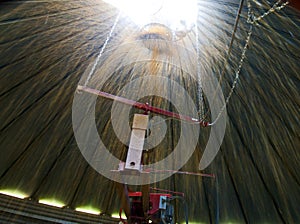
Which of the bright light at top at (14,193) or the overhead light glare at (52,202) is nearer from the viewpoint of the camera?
the bright light at top at (14,193)

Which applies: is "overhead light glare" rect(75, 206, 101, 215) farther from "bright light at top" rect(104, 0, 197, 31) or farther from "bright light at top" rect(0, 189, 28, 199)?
"bright light at top" rect(104, 0, 197, 31)

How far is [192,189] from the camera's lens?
8891 millimetres

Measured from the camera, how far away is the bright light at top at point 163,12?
17.5 feet

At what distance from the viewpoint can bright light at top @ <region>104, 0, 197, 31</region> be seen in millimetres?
5324

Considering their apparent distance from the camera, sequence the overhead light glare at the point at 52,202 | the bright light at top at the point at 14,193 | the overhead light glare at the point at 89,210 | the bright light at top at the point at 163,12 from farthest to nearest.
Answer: the overhead light glare at the point at 89,210, the overhead light glare at the point at 52,202, the bright light at top at the point at 14,193, the bright light at top at the point at 163,12

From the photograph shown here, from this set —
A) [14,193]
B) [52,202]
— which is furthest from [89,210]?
[14,193]

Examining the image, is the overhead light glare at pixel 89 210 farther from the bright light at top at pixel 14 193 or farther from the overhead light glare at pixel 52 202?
the bright light at top at pixel 14 193

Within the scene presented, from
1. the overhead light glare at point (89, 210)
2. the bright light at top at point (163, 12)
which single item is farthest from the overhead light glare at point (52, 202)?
the bright light at top at point (163, 12)

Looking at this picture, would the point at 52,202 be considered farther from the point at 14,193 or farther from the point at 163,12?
the point at 163,12

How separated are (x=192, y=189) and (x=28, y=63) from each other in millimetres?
6015

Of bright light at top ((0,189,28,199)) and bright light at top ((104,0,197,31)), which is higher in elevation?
bright light at top ((104,0,197,31))

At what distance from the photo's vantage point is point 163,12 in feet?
17.5

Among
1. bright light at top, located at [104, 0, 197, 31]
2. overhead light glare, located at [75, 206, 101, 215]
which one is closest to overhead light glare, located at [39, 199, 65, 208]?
overhead light glare, located at [75, 206, 101, 215]

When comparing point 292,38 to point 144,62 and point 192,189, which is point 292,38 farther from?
point 192,189
